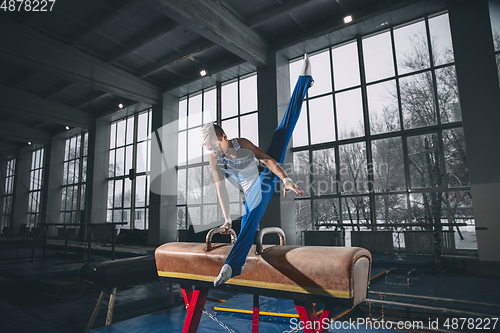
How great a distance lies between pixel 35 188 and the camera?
394cm

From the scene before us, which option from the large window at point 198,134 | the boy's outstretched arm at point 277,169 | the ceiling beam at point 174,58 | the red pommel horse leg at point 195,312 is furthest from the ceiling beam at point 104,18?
the red pommel horse leg at point 195,312

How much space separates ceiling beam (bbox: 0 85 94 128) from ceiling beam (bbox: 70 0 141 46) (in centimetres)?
309

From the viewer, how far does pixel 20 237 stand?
385 cm

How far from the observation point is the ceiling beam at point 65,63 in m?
4.10

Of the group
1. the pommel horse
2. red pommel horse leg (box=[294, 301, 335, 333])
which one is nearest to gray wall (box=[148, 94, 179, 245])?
the pommel horse

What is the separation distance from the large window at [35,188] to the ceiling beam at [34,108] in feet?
1.98

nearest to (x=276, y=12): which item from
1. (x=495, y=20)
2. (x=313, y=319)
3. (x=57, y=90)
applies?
(x=495, y=20)

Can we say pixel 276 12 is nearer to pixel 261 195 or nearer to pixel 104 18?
pixel 104 18

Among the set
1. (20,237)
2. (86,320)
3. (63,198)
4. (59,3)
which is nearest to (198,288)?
(86,320)

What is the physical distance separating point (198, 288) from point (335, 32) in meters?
7.76

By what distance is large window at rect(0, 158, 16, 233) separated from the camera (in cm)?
363

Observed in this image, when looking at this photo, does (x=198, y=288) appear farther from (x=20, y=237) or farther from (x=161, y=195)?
(x=161, y=195)

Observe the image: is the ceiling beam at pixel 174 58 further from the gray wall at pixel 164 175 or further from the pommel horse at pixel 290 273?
the pommel horse at pixel 290 273

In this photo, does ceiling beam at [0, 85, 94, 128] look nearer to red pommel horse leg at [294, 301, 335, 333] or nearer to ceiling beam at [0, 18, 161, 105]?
ceiling beam at [0, 18, 161, 105]
